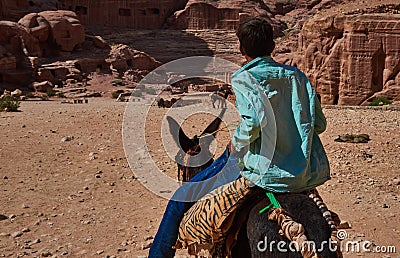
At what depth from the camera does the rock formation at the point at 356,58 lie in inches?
724

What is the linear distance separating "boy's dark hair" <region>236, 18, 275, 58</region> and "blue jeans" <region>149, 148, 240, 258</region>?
2.15 ft

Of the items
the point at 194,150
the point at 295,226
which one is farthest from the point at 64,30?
the point at 295,226

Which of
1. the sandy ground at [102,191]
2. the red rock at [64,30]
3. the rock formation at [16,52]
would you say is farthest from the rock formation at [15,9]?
the sandy ground at [102,191]

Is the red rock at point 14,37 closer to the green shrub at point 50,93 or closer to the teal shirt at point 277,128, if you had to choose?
the green shrub at point 50,93

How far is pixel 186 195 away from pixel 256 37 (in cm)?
113

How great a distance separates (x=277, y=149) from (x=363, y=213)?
4344mm

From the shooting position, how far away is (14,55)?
3194cm

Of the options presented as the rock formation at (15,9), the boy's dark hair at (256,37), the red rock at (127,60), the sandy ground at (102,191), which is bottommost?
the red rock at (127,60)

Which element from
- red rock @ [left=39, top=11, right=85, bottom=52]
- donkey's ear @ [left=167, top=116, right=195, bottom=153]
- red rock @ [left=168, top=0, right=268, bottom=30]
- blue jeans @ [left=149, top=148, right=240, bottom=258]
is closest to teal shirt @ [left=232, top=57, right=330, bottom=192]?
A: blue jeans @ [left=149, top=148, right=240, bottom=258]

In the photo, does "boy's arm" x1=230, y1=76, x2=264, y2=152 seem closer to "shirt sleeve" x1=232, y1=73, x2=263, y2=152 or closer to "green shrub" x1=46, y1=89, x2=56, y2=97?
"shirt sleeve" x1=232, y1=73, x2=263, y2=152

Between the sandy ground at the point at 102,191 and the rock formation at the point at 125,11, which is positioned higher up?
the rock formation at the point at 125,11

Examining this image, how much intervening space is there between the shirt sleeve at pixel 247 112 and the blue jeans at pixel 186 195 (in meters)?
0.37

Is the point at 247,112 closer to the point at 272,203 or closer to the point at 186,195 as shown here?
the point at 272,203

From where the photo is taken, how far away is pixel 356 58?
18.8 metres
